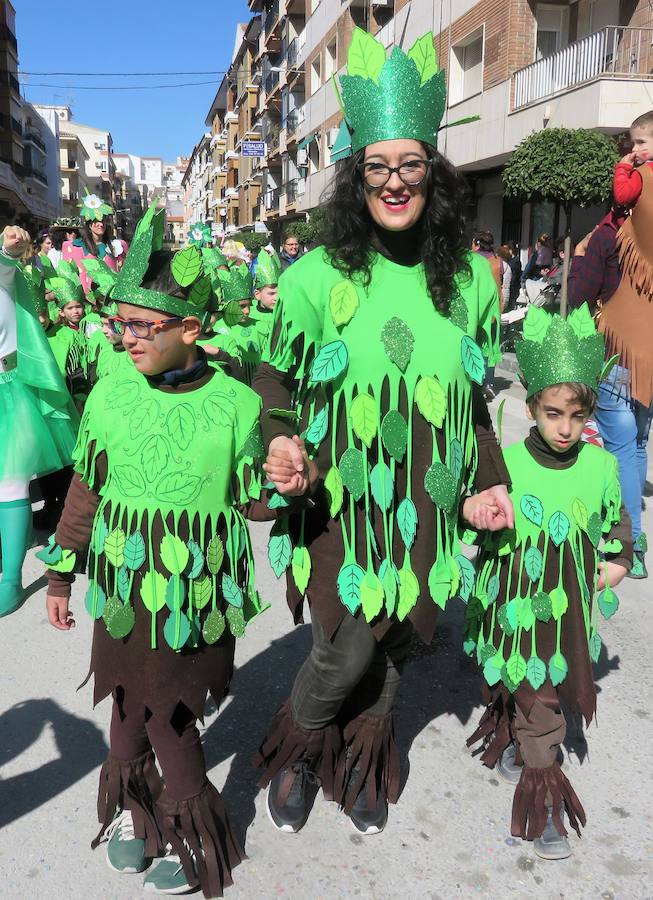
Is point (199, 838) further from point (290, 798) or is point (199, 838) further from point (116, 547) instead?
point (116, 547)

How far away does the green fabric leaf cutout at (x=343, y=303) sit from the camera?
1805 mm

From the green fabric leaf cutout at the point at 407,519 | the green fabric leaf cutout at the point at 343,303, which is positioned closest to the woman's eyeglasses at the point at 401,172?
the green fabric leaf cutout at the point at 343,303

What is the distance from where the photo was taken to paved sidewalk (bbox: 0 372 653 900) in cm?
200

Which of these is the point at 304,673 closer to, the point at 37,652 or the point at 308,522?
the point at 308,522

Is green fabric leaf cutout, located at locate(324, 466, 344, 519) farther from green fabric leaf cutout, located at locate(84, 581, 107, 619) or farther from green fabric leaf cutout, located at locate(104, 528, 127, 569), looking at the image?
green fabric leaf cutout, located at locate(84, 581, 107, 619)

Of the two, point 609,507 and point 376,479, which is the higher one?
point 376,479

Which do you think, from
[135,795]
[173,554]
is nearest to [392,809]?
[135,795]

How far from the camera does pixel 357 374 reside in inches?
71.6

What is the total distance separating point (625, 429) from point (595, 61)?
40.2ft

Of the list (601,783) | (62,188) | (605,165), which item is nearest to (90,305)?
(601,783)

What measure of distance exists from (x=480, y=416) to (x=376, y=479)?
0.40m

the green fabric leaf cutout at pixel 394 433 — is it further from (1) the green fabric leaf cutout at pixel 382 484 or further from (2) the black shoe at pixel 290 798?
(2) the black shoe at pixel 290 798

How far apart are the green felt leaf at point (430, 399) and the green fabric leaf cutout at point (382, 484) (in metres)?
0.17

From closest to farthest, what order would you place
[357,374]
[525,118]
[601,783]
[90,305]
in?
[357,374]
[601,783]
[90,305]
[525,118]
